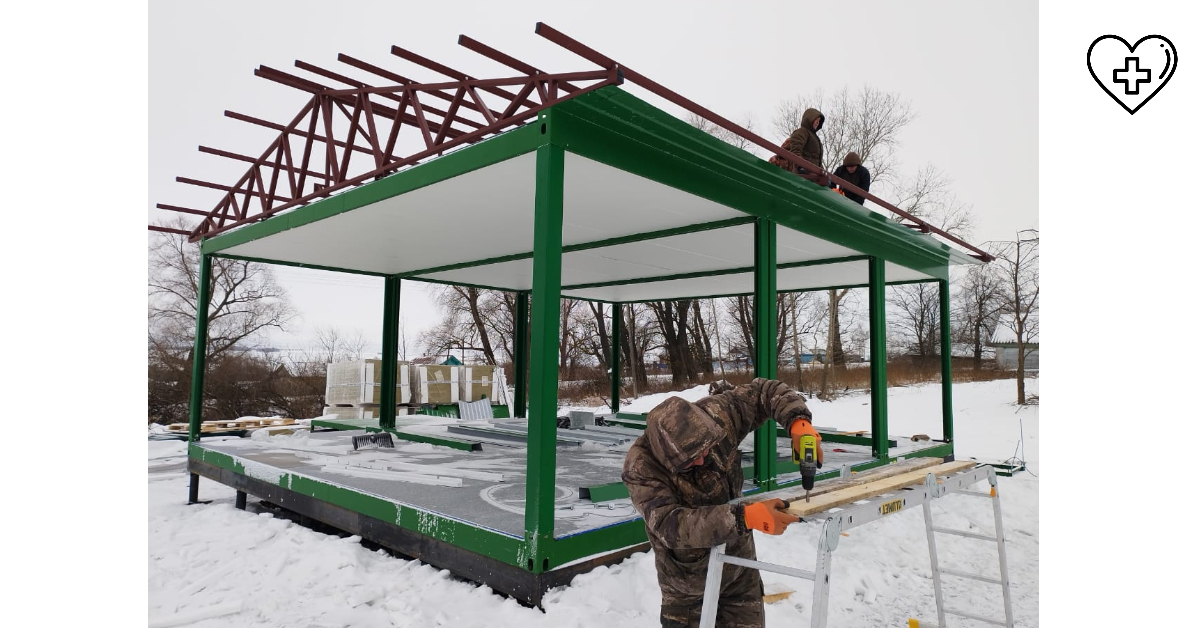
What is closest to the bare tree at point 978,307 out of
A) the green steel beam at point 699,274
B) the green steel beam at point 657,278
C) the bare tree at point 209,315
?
the green steel beam at point 699,274

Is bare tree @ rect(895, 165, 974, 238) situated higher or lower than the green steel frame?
higher

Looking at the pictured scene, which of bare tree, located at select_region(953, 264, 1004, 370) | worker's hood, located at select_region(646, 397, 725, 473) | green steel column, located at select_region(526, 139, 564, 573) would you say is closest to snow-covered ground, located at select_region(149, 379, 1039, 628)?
green steel column, located at select_region(526, 139, 564, 573)

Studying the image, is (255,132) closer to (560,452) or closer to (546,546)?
(560,452)

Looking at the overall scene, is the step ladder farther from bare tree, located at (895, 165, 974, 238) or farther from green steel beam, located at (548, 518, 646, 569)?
bare tree, located at (895, 165, 974, 238)

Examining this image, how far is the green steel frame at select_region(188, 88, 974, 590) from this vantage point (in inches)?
163

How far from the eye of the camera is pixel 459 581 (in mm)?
4762

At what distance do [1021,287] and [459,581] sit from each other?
22.7 meters

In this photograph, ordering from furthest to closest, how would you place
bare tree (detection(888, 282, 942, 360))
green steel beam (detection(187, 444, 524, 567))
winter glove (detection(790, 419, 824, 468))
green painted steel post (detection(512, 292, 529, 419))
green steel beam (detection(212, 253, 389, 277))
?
bare tree (detection(888, 282, 942, 360))
green painted steel post (detection(512, 292, 529, 419))
green steel beam (detection(212, 253, 389, 277))
green steel beam (detection(187, 444, 524, 567))
winter glove (detection(790, 419, 824, 468))

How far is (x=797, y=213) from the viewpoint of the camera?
22.6 feet

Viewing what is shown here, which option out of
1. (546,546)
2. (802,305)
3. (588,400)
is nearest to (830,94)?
(802,305)

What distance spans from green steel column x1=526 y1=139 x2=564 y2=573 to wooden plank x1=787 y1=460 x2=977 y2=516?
1.71 metres

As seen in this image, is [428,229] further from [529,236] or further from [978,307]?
[978,307]

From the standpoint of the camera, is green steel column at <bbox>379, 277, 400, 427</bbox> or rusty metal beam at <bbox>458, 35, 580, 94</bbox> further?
green steel column at <bbox>379, 277, 400, 427</bbox>

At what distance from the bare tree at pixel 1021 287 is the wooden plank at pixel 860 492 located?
19.2 metres
